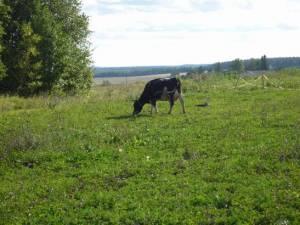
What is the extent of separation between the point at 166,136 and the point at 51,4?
2449cm

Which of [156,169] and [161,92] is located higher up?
[161,92]

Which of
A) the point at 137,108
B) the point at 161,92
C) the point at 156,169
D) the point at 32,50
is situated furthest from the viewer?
the point at 32,50

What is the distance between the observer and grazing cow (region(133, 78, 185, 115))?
23.3 m

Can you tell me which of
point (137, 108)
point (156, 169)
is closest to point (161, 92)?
point (137, 108)

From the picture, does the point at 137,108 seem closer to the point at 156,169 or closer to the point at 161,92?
the point at 161,92

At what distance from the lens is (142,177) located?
38.8 feet

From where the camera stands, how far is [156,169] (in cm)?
1238

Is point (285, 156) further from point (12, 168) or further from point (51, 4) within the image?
point (51, 4)

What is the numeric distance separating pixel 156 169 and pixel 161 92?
11.4 m

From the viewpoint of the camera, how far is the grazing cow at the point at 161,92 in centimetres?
2328

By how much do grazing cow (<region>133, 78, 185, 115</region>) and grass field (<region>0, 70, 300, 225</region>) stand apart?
150 cm

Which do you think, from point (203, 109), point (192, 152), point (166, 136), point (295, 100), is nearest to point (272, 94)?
point (295, 100)

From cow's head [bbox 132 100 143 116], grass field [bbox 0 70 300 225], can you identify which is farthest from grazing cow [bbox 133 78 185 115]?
grass field [bbox 0 70 300 225]

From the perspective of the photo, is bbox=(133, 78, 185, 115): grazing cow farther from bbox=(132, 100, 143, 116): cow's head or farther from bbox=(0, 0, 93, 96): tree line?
bbox=(0, 0, 93, 96): tree line
